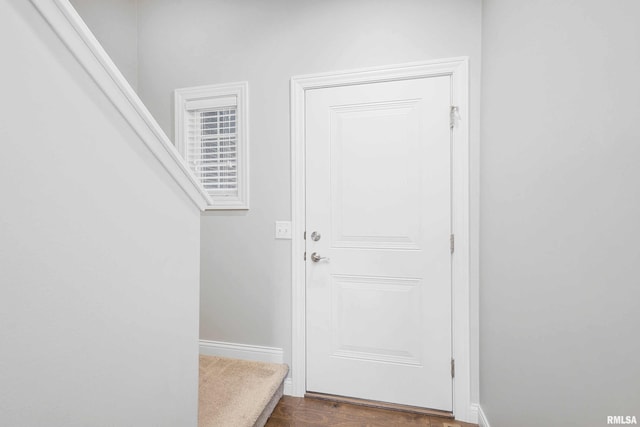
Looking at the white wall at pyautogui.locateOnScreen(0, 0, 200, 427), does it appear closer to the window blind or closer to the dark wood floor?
the dark wood floor

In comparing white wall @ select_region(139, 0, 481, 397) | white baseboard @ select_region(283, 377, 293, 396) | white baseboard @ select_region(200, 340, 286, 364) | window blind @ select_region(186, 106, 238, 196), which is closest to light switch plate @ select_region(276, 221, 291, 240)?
white wall @ select_region(139, 0, 481, 397)

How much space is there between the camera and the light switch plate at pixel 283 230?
2053mm

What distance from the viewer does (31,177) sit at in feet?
2.04

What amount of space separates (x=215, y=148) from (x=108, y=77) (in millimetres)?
1513

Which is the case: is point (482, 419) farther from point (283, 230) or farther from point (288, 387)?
point (283, 230)

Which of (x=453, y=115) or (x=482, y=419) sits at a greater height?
(x=453, y=115)

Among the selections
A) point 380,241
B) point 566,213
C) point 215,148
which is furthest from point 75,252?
point 215,148

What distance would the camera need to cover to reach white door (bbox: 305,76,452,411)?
1833mm

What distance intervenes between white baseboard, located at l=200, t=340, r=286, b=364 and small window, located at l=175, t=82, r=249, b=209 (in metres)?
0.98

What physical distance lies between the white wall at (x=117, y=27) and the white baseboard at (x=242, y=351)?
2.07 metres

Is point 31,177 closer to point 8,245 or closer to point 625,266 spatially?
point 8,245

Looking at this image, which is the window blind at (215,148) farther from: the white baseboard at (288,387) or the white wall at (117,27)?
the white baseboard at (288,387)

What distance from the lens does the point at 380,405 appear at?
1.88m

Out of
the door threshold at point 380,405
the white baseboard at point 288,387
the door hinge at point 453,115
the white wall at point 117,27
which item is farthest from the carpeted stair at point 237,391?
the white wall at point 117,27
